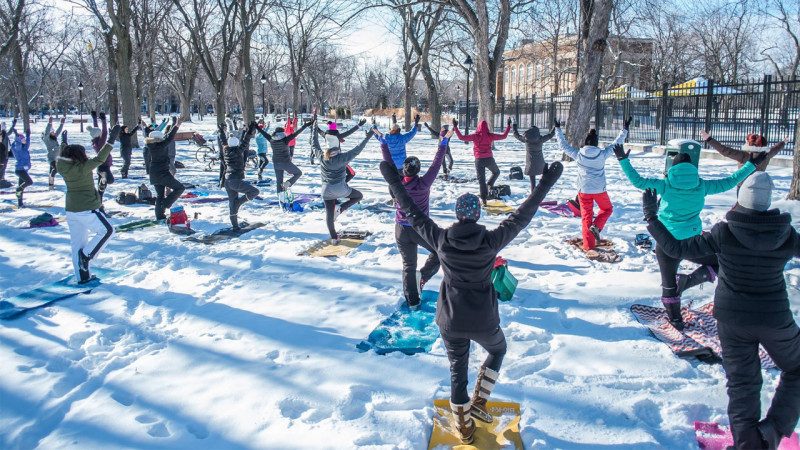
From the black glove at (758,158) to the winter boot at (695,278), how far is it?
170 cm

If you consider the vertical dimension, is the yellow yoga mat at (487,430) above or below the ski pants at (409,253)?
below

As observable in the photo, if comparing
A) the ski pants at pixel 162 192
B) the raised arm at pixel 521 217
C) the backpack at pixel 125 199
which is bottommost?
the backpack at pixel 125 199

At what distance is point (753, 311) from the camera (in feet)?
9.65

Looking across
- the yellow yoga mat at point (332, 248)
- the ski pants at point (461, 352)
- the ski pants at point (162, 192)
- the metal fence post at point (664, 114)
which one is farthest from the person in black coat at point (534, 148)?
the metal fence post at point (664, 114)

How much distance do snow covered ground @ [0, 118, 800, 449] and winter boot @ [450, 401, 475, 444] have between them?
287 mm

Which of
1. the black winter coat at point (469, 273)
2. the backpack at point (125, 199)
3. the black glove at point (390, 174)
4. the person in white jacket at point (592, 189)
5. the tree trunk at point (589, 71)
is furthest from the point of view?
the tree trunk at point (589, 71)

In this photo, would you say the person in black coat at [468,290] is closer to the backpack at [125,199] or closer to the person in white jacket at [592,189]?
the person in white jacket at [592,189]

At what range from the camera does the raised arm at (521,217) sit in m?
3.19

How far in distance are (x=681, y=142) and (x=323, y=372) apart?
423cm

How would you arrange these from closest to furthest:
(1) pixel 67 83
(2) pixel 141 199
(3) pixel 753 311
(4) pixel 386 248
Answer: (3) pixel 753 311, (4) pixel 386 248, (2) pixel 141 199, (1) pixel 67 83

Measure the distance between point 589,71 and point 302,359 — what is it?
510 inches

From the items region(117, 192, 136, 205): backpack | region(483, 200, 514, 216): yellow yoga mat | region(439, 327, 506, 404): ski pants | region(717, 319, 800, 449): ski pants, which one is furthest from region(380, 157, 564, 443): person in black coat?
region(117, 192, 136, 205): backpack

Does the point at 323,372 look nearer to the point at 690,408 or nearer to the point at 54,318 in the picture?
the point at 690,408

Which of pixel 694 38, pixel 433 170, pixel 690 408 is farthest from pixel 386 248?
pixel 694 38
